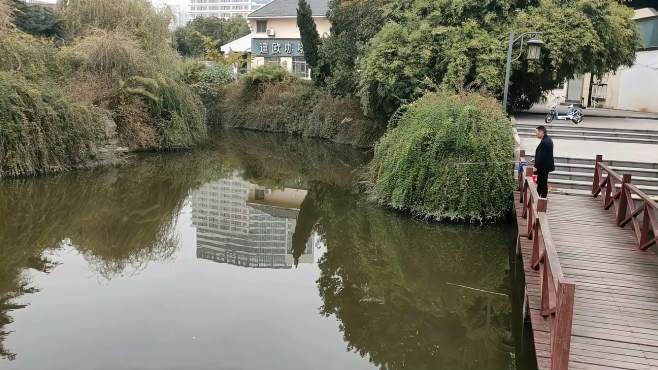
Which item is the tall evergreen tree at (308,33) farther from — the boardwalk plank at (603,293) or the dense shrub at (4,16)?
the boardwalk plank at (603,293)

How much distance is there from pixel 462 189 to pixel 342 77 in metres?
15.5

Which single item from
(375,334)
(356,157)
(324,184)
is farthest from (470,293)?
(356,157)

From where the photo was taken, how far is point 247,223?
44.1ft

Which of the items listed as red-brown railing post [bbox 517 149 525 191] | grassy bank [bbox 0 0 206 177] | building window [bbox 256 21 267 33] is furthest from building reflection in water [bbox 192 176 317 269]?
building window [bbox 256 21 267 33]

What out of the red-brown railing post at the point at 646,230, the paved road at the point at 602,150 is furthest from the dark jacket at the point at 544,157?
the paved road at the point at 602,150

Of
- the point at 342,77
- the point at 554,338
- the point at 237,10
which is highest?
the point at 237,10

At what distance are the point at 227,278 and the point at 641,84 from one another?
2353 centimetres

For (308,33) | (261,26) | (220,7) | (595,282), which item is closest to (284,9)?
(261,26)

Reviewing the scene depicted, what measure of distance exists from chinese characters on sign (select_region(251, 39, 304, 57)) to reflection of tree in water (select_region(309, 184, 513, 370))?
32.2 m

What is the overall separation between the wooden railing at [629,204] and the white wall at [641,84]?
15.9 m

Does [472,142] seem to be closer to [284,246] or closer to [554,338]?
[284,246]

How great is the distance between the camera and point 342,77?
26.9 metres

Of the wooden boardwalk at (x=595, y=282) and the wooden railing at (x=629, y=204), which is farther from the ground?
the wooden railing at (x=629, y=204)

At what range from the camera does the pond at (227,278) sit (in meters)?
7.02
